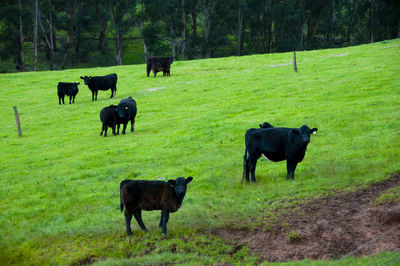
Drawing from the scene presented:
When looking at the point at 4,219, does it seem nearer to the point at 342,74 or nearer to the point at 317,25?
A: the point at 342,74

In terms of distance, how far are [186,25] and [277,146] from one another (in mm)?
73251

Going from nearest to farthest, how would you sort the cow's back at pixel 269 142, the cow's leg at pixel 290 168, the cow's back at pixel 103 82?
the cow's back at pixel 269 142 → the cow's leg at pixel 290 168 → the cow's back at pixel 103 82

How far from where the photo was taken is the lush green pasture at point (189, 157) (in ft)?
41.5

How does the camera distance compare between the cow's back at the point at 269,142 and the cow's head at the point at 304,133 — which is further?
the cow's back at the point at 269,142

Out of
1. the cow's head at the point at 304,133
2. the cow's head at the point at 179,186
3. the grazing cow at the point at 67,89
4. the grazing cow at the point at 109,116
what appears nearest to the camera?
the cow's head at the point at 179,186

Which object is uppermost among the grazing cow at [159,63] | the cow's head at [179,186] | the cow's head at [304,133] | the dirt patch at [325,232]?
the grazing cow at [159,63]

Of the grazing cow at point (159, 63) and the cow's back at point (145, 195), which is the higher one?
the grazing cow at point (159, 63)

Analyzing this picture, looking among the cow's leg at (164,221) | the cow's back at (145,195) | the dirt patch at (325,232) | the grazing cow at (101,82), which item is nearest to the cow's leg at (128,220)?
the cow's back at (145,195)

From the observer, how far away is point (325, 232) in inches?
452

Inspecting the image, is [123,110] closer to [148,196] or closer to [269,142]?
[269,142]

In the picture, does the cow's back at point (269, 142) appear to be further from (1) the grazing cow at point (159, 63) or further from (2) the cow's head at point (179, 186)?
(1) the grazing cow at point (159, 63)

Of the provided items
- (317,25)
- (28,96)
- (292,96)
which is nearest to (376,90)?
(292,96)

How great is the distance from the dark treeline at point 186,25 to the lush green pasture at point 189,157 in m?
40.3

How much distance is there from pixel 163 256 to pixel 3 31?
7031 centimetres
